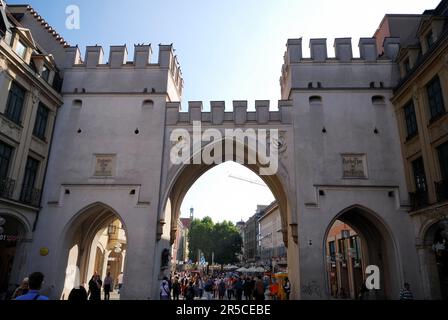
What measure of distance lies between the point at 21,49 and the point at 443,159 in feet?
61.4

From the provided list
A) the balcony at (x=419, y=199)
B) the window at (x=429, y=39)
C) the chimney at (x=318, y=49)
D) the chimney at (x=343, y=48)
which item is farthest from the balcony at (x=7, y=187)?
the window at (x=429, y=39)

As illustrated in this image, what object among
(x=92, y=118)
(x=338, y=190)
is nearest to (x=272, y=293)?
(x=338, y=190)

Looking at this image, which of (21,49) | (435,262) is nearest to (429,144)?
(435,262)

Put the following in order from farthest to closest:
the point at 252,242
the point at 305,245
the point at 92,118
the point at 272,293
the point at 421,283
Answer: the point at 252,242
the point at 272,293
the point at 92,118
the point at 305,245
the point at 421,283

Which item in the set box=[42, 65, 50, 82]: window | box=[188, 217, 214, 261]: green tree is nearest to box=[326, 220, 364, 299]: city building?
box=[42, 65, 50, 82]: window

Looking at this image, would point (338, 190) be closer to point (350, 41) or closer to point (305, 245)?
point (305, 245)

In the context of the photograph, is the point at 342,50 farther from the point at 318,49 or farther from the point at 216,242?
the point at 216,242

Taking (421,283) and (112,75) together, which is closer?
(421,283)

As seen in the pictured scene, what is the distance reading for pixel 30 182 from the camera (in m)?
16.4

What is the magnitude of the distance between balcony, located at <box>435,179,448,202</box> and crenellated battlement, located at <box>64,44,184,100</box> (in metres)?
13.6

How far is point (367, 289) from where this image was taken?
1689cm

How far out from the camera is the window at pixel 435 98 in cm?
1394

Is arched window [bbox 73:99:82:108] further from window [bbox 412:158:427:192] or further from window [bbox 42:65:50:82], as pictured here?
window [bbox 412:158:427:192]

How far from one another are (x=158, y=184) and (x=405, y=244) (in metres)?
11.7
